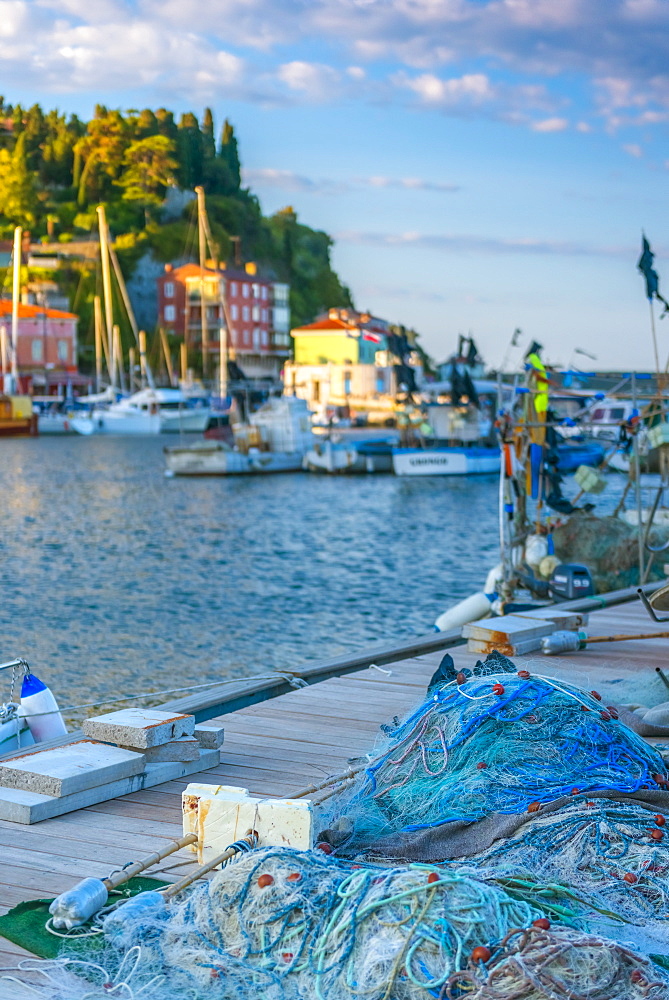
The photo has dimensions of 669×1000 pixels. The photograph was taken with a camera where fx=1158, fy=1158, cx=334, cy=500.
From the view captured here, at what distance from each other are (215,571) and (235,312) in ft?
288

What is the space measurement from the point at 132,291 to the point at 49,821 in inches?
4332

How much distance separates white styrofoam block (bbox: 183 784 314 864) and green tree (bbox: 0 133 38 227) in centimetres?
12271

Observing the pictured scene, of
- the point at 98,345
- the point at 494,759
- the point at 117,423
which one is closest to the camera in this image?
the point at 494,759

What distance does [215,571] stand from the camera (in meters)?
24.0

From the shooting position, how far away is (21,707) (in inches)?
288

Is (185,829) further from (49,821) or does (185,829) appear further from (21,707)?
(21,707)

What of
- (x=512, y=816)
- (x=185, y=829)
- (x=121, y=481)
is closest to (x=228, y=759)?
(x=185, y=829)

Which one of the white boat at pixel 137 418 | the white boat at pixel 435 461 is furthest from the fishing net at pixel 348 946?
the white boat at pixel 137 418

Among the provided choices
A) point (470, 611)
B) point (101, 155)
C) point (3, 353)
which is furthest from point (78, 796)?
point (101, 155)

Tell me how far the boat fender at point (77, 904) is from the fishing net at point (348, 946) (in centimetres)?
16

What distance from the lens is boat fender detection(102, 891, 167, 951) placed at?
3461 millimetres

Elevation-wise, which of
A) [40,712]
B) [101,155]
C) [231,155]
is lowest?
[40,712]

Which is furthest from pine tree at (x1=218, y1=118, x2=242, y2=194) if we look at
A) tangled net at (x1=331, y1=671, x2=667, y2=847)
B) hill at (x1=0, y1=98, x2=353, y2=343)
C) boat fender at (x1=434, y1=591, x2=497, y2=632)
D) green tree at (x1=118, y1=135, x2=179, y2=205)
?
tangled net at (x1=331, y1=671, x2=667, y2=847)

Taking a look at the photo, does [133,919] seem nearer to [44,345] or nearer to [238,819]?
[238,819]
